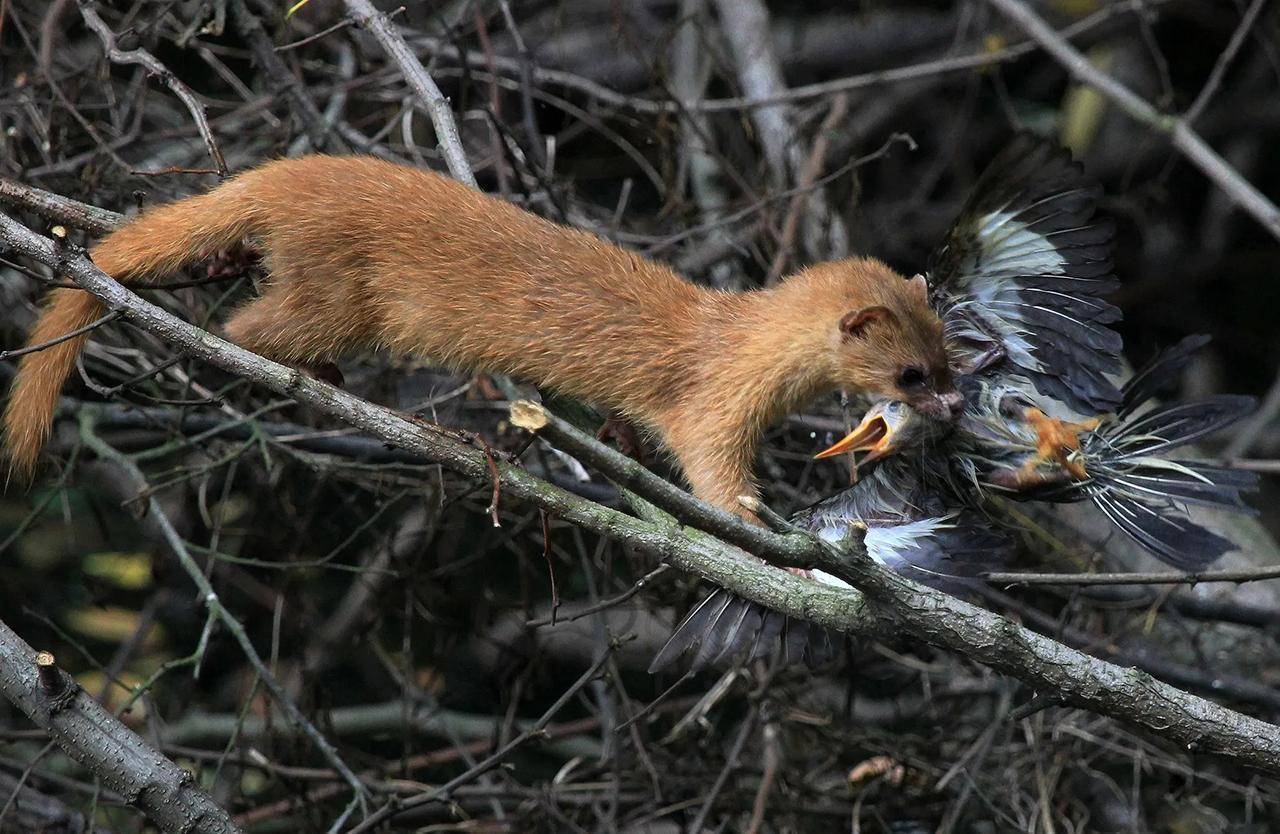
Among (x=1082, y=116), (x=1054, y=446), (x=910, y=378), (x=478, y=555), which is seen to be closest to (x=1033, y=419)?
(x=1054, y=446)

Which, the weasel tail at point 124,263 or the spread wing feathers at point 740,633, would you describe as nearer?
the spread wing feathers at point 740,633

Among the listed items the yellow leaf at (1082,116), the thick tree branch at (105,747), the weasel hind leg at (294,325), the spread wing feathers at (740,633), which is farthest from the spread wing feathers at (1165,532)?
the yellow leaf at (1082,116)

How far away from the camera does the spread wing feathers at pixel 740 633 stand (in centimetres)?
309

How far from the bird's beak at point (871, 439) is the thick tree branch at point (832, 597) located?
2.58 feet

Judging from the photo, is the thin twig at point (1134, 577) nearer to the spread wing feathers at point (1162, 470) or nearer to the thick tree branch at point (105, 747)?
the spread wing feathers at point (1162, 470)

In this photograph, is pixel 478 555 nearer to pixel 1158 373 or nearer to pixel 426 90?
pixel 426 90

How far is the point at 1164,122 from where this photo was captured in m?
4.67

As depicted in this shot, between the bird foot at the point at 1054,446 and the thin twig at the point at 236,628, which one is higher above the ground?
the bird foot at the point at 1054,446

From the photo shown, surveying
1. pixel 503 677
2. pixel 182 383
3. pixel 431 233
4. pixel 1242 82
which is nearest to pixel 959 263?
pixel 431 233

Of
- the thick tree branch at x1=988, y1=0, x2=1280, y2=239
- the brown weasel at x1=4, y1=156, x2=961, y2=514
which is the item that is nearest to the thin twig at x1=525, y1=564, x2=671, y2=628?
the brown weasel at x1=4, y1=156, x2=961, y2=514

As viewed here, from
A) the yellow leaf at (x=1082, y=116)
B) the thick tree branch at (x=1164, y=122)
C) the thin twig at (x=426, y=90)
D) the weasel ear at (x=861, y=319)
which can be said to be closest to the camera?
the weasel ear at (x=861, y=319)

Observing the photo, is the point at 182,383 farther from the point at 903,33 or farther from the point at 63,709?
the point at 903,33

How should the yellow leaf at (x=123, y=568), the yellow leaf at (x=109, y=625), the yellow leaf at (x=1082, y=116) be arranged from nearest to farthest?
the yellow leaf at (x=123, y=568), the yellow leaf at (x=109, y=625), the yellow leaf at (x=1082, y=116)

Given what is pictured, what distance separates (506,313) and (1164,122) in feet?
8.88
